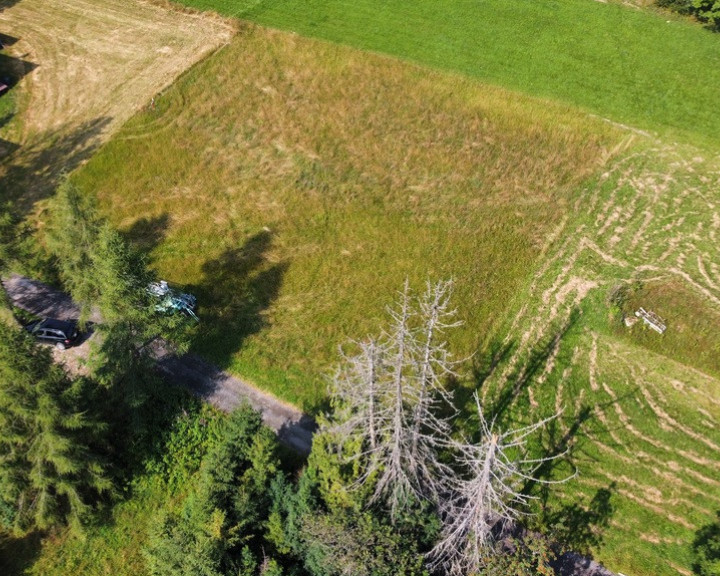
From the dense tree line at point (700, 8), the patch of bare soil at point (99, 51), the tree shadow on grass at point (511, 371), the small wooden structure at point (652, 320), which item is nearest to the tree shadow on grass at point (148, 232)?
the patch of bare soil at point (99, 51)

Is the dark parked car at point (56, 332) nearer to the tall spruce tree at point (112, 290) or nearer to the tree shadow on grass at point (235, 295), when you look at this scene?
the tall spruce tree at point (112, 290)

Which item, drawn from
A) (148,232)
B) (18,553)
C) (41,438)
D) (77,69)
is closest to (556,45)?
(148,232)

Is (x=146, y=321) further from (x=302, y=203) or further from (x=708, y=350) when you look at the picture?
(x=708, y=350)

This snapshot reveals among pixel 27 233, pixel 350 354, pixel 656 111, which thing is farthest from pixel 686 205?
pixel 27 233

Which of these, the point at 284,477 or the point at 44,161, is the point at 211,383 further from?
the point at 44,161

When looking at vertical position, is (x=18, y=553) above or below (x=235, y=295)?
below

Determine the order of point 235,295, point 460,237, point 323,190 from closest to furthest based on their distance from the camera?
point 235,295 → point 460,237 → point 323,190

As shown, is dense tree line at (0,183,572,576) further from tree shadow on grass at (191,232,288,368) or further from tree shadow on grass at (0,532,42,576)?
tree shadow on grass at (191,232,288,368)
